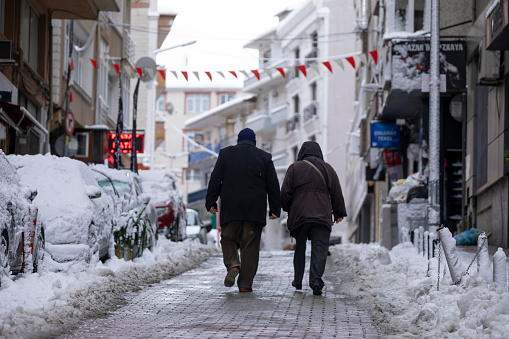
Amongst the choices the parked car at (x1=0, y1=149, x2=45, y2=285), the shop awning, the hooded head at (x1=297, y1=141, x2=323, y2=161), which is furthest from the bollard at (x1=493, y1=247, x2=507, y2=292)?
the shop awning

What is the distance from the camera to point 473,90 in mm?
22594

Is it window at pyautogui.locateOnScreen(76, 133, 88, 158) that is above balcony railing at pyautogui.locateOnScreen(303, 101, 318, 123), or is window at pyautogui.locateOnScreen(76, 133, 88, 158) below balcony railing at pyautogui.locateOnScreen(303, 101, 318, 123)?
below

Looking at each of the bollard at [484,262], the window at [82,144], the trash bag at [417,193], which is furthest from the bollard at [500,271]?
the window at [82,144]

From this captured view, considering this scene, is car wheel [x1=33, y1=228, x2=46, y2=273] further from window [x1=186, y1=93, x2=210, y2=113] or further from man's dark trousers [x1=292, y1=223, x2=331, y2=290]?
window [x1=186, y1=93, x2=210, y2=113]

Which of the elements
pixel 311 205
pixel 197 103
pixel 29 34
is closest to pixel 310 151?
pixel 311 205

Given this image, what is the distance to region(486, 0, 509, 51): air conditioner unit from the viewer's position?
15.8 meters

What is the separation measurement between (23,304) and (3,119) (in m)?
12.6

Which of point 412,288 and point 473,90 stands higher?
point 473,90

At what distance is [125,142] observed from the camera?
112 feet

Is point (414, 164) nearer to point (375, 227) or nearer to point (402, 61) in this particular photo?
point (402, 61)

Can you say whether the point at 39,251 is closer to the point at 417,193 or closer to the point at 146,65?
the point at 417,193

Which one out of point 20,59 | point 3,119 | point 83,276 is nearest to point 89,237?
point 83,276

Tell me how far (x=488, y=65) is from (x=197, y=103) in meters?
74.0

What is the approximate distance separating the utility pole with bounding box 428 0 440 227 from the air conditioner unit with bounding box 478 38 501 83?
36.4 inches
